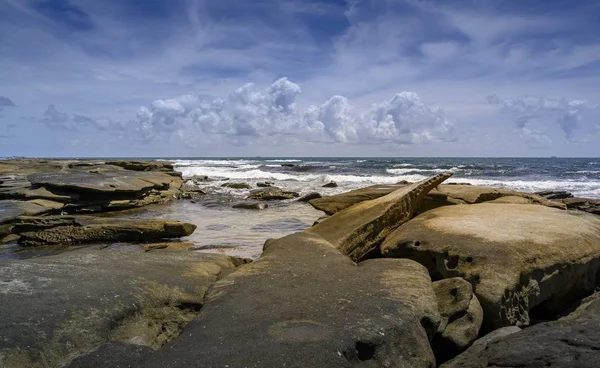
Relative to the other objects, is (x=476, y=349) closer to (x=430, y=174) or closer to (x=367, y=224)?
(x=367, y=224)

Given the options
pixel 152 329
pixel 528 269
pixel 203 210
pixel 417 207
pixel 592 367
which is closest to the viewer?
pixel 592 367

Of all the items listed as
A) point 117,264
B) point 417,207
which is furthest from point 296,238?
point 417,207

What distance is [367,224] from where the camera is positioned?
18.6 ft

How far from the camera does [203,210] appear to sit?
45.1 feet

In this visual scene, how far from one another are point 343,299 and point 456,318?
100 cm

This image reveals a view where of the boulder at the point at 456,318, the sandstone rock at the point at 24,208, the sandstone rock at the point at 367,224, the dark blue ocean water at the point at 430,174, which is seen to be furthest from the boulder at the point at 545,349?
the dark blue ocean water at the point at 430,174

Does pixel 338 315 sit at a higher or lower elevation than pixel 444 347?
higher

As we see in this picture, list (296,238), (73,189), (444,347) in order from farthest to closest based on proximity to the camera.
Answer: (73,189), (296,238), (444,347)

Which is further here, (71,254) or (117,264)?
(71,254)

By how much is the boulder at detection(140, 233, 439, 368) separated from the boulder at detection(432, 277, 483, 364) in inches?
8.6

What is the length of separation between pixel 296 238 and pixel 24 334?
3050 millimetres

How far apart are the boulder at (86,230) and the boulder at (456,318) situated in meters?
6.17

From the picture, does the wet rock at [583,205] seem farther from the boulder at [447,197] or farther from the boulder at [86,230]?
the boulder at [86,230]

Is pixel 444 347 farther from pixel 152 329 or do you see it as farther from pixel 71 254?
pixel 71 254
